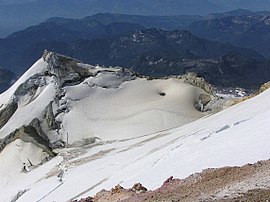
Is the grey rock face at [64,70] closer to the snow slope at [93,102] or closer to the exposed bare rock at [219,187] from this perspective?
the snow slope at [93,102]

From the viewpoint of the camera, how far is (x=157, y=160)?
26578 millimetres

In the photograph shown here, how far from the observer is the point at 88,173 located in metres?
33.2

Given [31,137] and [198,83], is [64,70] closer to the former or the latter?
[31,137]

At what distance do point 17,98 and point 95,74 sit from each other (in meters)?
8.93

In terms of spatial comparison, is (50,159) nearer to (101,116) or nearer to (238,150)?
(101,116)

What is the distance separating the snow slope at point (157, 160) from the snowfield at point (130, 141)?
5cm

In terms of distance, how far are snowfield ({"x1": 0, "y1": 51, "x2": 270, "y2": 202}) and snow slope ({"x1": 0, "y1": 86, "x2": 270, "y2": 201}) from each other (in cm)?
5

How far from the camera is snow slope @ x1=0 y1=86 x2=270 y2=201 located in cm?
2183

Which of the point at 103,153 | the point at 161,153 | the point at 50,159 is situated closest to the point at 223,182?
the point at 161,153

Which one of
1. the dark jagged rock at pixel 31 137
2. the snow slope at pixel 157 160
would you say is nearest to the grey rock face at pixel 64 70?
the dark jagged rock at pixel 31 137

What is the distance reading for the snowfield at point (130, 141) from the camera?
23297mm

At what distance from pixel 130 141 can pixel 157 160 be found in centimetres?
1813

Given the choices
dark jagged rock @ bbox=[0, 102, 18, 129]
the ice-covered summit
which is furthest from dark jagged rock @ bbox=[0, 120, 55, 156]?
dark jagged rock @ bbox=[0, 102, 18, 129]

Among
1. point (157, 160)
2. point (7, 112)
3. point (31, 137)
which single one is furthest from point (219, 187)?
point (7, 112)
